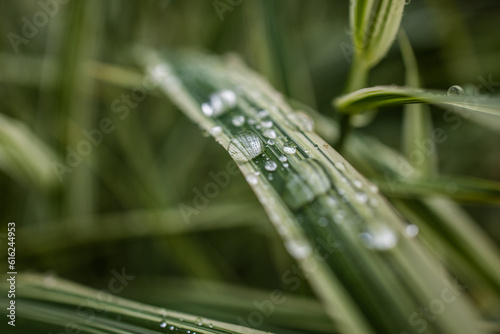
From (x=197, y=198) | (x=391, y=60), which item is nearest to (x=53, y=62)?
(x=197, y=198)

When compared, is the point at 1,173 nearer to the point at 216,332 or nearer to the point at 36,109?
the point at 36,109

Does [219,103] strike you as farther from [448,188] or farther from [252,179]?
[448,188]

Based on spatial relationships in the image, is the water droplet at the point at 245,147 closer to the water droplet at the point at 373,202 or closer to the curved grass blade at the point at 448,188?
the water droplet at the point at 373,202

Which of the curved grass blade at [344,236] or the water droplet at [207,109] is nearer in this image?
the curved grass blade at [344,236]

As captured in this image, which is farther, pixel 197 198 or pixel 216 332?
pixel 197 198

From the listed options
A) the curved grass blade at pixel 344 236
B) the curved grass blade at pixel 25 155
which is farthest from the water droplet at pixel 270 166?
the curved grass blade at pixel 25 155

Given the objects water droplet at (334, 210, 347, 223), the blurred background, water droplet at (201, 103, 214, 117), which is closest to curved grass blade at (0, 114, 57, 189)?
the blurred background
